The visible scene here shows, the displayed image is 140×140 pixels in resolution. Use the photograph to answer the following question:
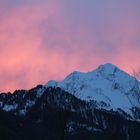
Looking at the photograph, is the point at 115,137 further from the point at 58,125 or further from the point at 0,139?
the point at 0,139

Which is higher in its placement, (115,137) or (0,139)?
(0,139)

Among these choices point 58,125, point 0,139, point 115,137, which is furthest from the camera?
point 0,139

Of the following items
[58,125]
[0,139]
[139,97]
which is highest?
[0,139]

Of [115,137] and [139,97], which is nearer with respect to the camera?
[139,97]

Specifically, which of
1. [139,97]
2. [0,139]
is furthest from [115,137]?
[0,139]

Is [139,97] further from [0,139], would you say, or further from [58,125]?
[0,139]

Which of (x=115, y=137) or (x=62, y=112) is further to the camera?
(x=115, y=137)

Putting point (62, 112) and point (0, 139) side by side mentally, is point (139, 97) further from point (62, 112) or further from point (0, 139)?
point (0, 139)

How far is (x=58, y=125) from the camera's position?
6234 centimetres

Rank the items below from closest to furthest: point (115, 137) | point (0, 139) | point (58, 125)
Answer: point (58, 125) < point (115, 137) < point (0, 139)

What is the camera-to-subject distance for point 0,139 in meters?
196

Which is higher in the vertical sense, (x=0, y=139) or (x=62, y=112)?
(x=0, y=139)

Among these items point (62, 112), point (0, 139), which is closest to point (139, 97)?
point (62, 112)

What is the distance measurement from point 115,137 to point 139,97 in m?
11.3
